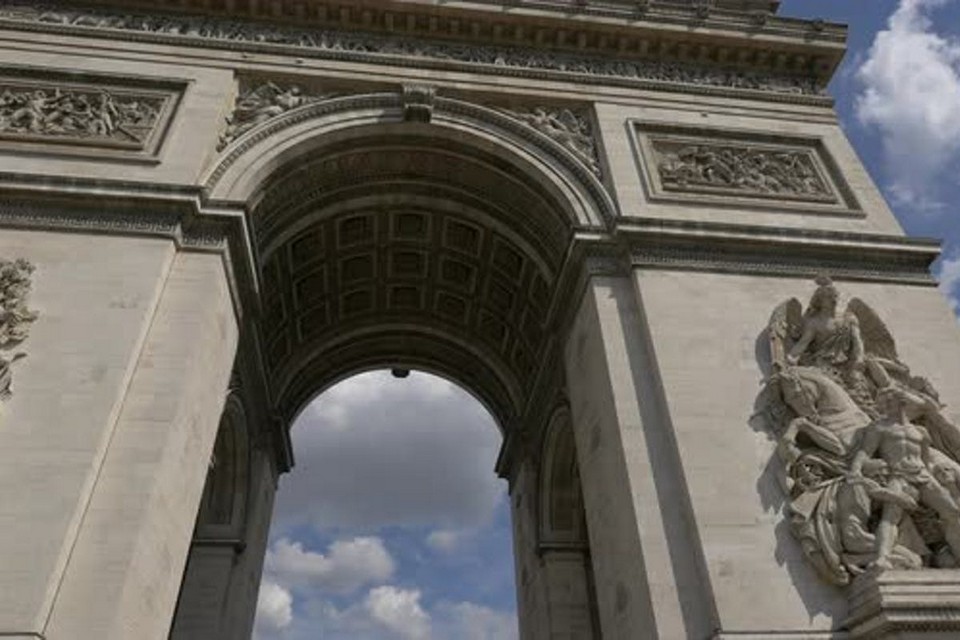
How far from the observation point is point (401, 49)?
12531 mm

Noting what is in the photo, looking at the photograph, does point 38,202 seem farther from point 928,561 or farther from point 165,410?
point 928,561

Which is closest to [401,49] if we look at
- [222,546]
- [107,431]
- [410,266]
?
[410,266]

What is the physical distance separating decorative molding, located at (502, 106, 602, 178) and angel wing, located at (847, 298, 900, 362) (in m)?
4.19

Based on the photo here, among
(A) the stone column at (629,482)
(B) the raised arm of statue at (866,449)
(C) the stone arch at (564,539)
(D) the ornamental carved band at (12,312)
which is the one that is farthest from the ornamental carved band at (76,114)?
(B) the raised arm of statue at (866,449)

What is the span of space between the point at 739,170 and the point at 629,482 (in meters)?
6.14

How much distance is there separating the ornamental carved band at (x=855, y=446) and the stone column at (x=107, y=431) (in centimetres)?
673

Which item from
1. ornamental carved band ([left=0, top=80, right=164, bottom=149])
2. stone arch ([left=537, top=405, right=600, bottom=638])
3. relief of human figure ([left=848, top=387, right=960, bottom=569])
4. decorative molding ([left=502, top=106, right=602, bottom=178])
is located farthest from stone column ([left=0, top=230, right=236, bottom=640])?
relief of human figure ([left=848, top=387, right=960, bottom=569])

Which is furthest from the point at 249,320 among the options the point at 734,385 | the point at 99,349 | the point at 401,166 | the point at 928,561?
the point at 928,561

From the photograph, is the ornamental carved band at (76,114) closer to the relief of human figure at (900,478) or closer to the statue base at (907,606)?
the relief of human figure at (900,478)

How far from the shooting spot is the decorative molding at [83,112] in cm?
1007

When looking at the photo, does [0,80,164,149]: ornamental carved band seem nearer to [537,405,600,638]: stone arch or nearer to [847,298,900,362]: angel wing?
[537,405,600,638]: stone arch

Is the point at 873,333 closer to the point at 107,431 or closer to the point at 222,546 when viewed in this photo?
the point at 107,431

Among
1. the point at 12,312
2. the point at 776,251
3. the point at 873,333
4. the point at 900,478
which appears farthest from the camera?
the point at 776,251

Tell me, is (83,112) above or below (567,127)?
below
